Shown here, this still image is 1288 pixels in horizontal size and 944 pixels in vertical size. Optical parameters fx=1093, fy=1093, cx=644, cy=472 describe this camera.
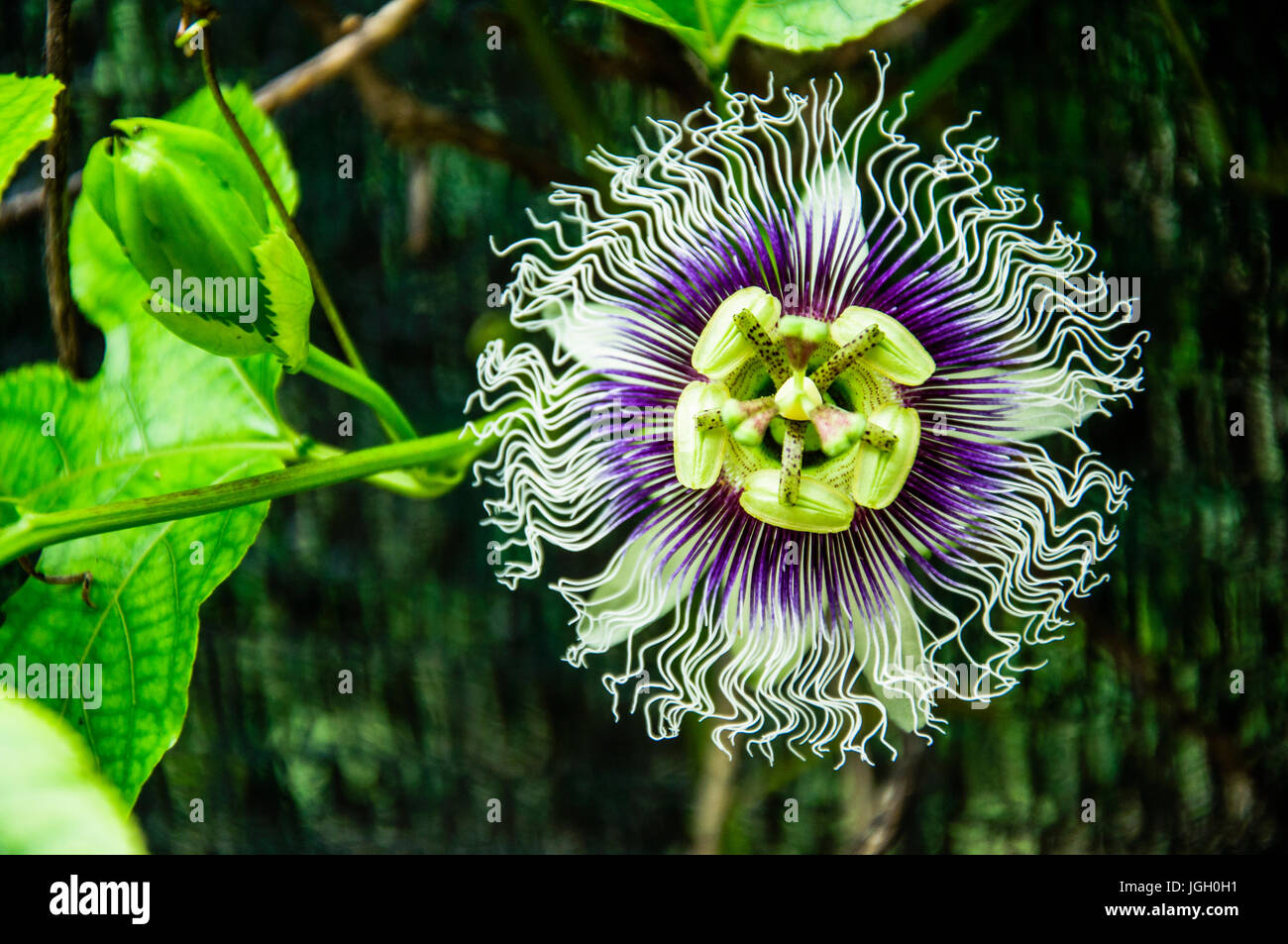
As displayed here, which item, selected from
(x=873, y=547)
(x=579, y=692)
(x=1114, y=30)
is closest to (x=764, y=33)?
(x=1114, y=30)

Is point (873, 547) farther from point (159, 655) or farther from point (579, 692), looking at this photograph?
point (159, 655)

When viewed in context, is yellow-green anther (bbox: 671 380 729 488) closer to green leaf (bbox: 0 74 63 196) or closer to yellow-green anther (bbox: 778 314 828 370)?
yellow-green anther (bbox: 778 314 828 370)

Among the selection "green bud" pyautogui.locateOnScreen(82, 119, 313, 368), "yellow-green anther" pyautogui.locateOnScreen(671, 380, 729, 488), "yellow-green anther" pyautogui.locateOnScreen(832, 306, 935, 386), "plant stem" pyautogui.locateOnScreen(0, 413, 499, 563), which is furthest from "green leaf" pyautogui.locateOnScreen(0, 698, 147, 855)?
"yellow-green anther" pyautogui.locateOnScreen(832, 306, 935, 386)

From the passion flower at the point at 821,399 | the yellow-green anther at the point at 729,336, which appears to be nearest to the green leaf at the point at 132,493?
the passion flower at the point at 821,399

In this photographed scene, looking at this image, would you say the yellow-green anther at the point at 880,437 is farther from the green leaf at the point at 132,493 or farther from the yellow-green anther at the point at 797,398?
the green leaf at the point at 132,493

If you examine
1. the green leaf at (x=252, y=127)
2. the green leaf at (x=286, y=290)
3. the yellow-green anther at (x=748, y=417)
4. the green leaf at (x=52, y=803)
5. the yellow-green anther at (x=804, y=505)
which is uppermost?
the green leaf at (x=252, y=127)
